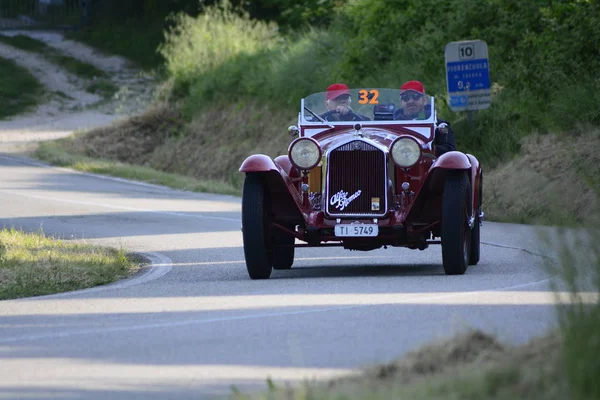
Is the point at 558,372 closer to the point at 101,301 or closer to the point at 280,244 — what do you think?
the point at 101,301

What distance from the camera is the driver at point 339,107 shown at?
43.8ft

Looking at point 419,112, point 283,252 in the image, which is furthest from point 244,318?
point 419,112

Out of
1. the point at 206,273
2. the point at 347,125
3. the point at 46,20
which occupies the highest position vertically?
the point at 46,20

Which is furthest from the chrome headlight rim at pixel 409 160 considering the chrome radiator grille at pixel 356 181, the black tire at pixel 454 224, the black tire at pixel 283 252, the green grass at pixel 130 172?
the green grass at pixel 130 172

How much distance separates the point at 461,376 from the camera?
5.36m

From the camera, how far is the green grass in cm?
2806

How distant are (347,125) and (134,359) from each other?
Answer: 6266 millimetres

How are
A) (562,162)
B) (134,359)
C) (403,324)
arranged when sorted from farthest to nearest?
(562,162)
(403,324)
(134,359)

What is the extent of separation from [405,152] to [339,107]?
164cm

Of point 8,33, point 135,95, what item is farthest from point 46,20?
point 135,95

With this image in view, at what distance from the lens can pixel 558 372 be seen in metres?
5.08

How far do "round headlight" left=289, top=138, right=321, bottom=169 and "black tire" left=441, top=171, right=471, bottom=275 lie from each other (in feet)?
4.43

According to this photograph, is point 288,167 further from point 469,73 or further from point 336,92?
point 469,73

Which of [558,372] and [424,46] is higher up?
[424,46]
